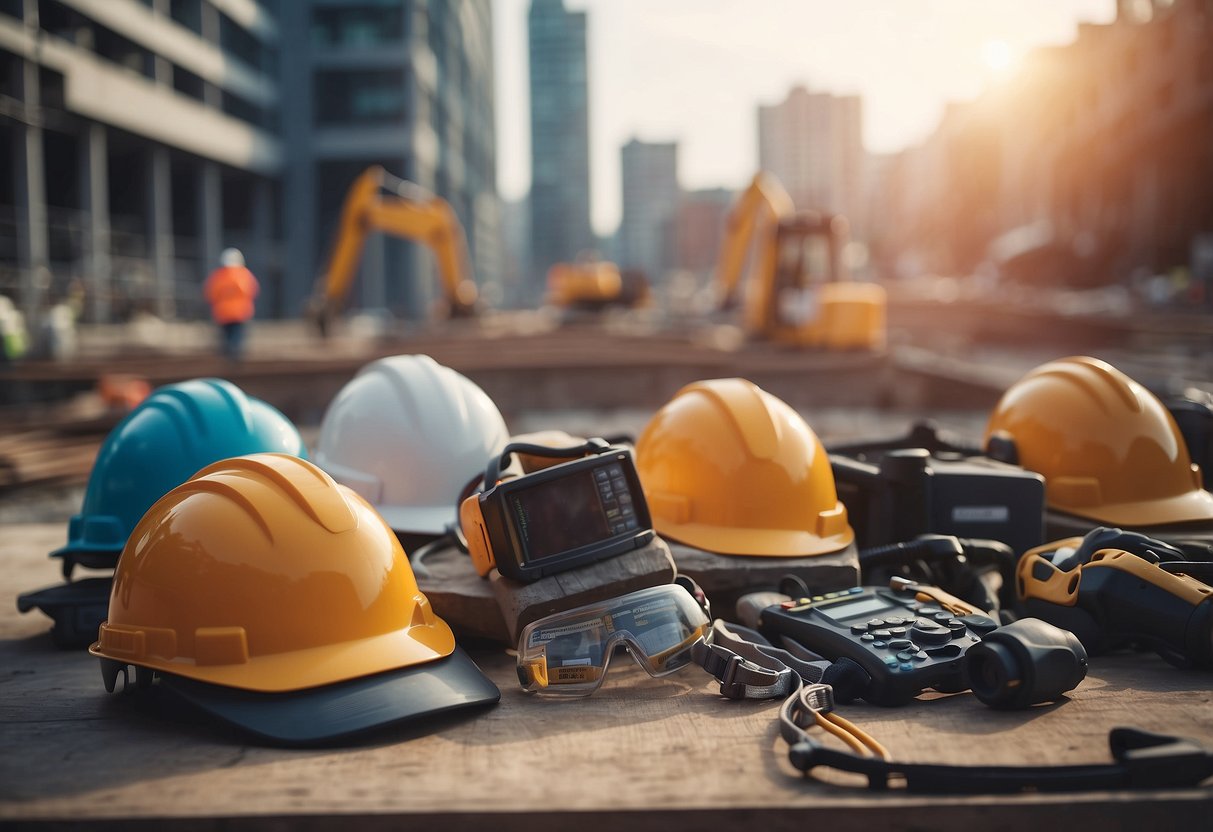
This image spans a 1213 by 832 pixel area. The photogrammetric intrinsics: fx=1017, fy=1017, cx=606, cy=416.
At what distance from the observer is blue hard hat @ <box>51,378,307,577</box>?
3998 mm

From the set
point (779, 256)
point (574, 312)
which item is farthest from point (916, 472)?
point (574, 312)

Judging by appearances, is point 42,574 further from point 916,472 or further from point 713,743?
point 916,472

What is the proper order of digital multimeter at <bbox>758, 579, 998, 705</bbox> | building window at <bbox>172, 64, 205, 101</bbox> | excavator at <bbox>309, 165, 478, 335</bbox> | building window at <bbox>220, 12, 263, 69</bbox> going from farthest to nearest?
building window at <bbox>220, 12, 263, 69</bbox>
building window at <bbox>172, 64, 205, 101</bbox>
excavator at <bbox>309, 165, 478, 335</bbox>
digital multimeter at <bbox>758, 579, 998, 705</bbox>

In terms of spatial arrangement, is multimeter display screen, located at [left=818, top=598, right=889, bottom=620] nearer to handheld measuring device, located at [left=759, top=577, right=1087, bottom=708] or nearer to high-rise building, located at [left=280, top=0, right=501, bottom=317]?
handheld measuring device, located at [left=759, top=577, right=1087, bottom=708]

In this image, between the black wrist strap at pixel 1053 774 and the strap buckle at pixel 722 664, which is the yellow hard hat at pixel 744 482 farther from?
the black wrist strap at pixel 1053 774

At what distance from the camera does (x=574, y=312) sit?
2919 centimetres

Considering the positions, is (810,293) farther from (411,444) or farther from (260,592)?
(260,592)

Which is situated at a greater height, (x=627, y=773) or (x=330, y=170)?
(x=330, y=170)

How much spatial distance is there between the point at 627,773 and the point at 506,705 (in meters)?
0.67

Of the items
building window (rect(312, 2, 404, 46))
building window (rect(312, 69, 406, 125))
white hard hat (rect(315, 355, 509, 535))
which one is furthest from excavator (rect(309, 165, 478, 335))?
building window (rect(312, 2, 404, 46))

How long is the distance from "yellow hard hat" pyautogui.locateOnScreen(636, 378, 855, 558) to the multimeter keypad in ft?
2.51

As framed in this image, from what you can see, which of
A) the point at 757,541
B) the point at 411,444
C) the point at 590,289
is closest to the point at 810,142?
the point at 590,289

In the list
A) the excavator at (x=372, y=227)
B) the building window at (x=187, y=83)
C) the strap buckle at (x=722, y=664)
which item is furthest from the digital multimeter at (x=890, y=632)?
the building window at (x=187, y=83)

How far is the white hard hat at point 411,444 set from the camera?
14.7ft
